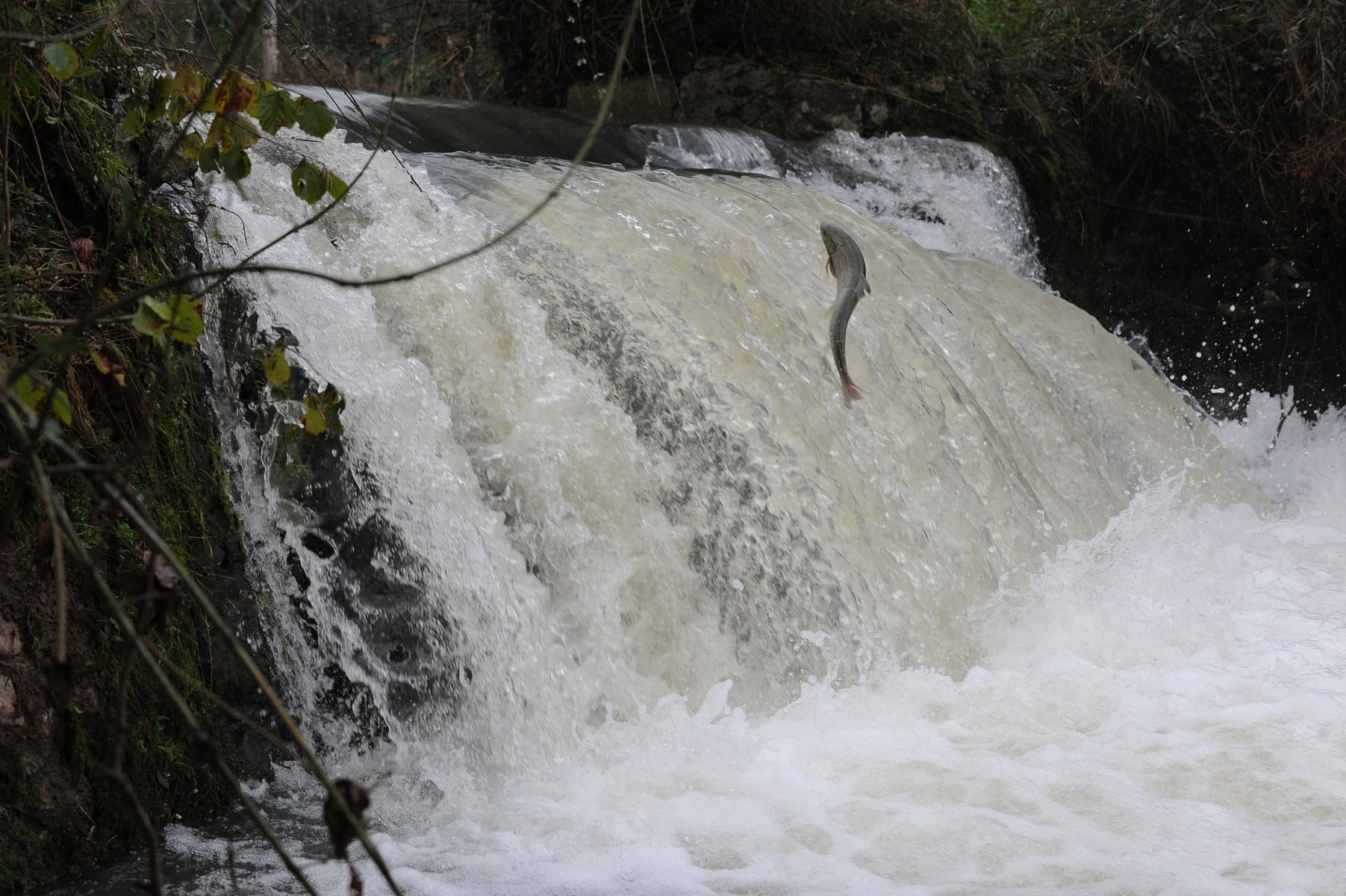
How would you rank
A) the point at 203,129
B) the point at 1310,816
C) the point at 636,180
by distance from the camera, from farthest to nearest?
the point at 636,180
the point at 203,129
the point at 1310,816

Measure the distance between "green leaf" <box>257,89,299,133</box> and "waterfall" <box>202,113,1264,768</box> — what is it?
0.94 m

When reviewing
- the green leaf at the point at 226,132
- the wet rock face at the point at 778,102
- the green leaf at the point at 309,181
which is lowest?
the green leaf at the point at 309,181

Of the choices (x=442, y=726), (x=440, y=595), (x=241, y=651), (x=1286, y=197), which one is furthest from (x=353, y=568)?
(x=1286, y=197)

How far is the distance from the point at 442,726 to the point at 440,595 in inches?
12.3

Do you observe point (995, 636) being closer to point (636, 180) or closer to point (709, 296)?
point (709, 296)

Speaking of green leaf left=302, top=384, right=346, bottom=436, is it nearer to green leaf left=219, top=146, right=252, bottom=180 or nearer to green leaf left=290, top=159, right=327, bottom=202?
green leaf left=290, top=159, right=327, bottom=202

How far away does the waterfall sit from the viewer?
118 inches

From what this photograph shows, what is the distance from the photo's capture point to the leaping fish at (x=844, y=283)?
354 cm

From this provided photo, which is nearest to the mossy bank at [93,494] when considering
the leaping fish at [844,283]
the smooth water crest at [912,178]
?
the leaping fish at [844,283]

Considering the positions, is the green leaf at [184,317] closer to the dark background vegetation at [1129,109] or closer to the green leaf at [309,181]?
the green leaf at [309,181]

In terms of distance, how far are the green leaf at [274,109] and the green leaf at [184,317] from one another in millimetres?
375

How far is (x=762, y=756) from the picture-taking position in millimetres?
2898

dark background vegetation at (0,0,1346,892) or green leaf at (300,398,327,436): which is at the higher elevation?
dark background vegetation at (0,0,1346,892)

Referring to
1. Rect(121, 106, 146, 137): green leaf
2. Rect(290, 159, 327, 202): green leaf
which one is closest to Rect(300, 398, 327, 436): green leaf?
Rect(290, 159, 327, 202): green leaf
